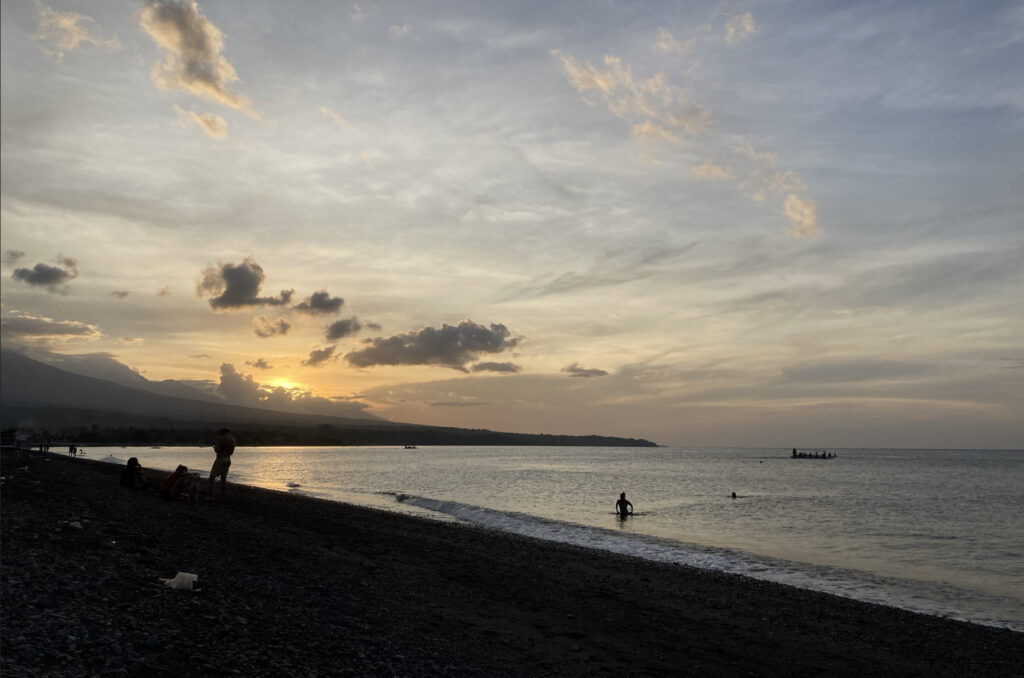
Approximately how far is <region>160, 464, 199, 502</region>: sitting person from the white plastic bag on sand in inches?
597

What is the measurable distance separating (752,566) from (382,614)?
60.5ft

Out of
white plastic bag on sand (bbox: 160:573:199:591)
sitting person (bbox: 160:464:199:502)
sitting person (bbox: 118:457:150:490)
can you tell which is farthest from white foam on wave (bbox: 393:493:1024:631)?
white plastic bag on sand (bbox: 160:573:199:591)

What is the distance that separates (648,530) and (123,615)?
31547 mm

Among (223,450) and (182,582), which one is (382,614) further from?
(223,450)

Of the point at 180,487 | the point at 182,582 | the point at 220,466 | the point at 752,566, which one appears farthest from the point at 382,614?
the point at 752,566

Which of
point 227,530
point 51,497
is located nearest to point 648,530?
point 227,530

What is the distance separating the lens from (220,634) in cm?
905

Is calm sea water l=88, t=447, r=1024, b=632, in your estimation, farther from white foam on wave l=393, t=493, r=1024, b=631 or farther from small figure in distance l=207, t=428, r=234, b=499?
small figure in distance l=207, t=428, r=234, b=499

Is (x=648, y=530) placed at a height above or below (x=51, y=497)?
below

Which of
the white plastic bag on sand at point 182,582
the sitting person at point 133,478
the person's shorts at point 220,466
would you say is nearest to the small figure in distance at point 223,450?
the person's shorts at point 220,466

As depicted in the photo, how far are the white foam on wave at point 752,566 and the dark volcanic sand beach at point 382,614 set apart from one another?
2.41 metres

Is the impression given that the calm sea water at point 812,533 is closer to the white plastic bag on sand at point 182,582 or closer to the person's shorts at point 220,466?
the person's shorts at point 220,466

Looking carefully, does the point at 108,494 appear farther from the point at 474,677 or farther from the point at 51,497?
the point at 474,677

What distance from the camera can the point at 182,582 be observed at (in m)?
10.9
